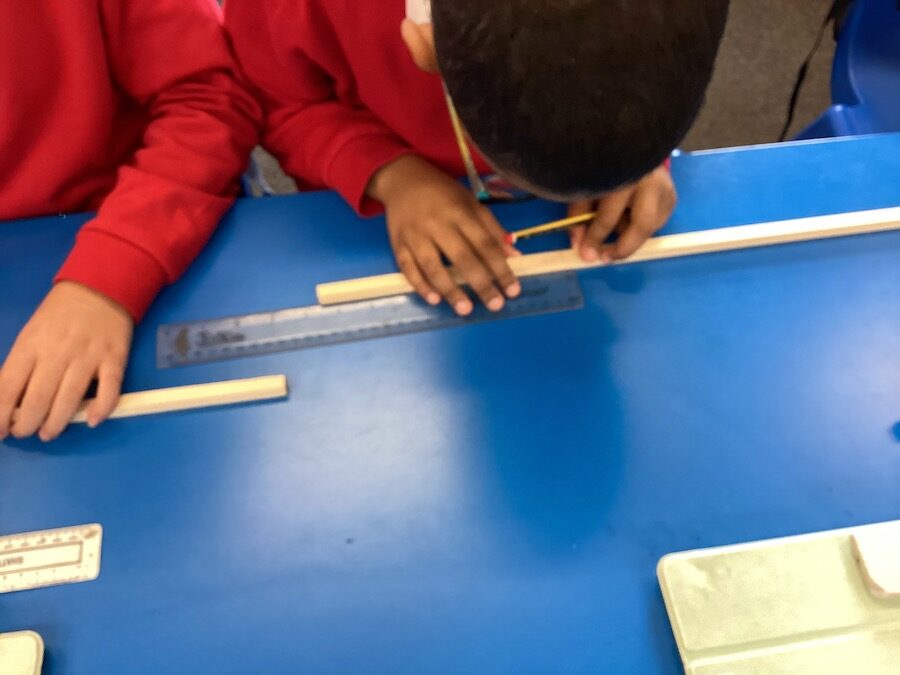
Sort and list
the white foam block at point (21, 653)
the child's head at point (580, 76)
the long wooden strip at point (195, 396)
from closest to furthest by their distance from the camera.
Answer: the child's head at point (580, 76), the white foam block at point (21, 653), the long wooden strip at point (195, 396)

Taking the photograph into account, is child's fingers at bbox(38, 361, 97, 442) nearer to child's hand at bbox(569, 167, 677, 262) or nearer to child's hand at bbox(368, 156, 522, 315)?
child's hand at bbox(368, 156, 522, 315)

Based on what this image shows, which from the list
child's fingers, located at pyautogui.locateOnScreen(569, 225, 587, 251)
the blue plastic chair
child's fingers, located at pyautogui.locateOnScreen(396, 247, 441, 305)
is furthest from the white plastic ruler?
the blue plastic chair

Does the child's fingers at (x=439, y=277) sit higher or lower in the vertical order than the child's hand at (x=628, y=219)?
lower

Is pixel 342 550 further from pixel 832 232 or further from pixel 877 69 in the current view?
pixel 877 69

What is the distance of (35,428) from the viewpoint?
51 cm

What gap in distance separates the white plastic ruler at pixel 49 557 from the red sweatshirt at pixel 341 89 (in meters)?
0.32

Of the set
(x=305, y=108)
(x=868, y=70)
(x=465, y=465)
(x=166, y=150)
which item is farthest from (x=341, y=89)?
(x=868, y=70)

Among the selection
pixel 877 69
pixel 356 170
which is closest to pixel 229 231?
pixel 356 170

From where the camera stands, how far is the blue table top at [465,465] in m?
0.45

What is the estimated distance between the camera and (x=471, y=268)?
1.88 feet

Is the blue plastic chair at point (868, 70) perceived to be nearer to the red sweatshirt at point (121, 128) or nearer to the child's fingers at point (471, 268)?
the child's fingers at point (471, 268)

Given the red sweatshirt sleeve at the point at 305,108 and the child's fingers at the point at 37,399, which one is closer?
the child's fingers at the point at 37,399

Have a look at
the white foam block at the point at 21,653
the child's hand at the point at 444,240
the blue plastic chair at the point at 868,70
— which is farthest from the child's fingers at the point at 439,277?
the blue plastic chair at the point at 868,70

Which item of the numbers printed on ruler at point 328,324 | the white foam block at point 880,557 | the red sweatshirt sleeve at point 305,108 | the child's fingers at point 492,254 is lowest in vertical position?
the numbers printed on ruler at point 328,324
